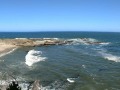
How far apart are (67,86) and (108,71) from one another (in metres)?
11.6

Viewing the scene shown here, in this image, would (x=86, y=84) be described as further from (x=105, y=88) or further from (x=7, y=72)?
(x=7, y=72)

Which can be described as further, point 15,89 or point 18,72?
point 18,72

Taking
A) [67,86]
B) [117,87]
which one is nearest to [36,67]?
[67,86]

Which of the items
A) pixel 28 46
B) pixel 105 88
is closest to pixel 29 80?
pixel 105 88

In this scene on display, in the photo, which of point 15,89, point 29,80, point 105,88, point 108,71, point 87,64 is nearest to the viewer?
point 15,89

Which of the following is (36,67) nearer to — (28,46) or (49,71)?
(49,71)

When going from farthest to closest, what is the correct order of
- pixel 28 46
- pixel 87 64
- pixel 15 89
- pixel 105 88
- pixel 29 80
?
pixel 28 46
pixel 87 64
pixel 29 80
pixel 105 88
pixel 15 89

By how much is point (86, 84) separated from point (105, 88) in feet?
8.72

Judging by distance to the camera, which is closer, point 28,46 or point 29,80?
point 29,80

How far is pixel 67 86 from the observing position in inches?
1246

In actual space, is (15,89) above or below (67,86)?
above

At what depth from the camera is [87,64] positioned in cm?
4778

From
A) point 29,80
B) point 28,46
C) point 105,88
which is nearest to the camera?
point 105,88

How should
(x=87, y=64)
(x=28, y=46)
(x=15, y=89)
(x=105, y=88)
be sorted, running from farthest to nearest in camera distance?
(x=28, y=46), (x=87, y=64), (x=105, y=88), (x=15, y=89)
